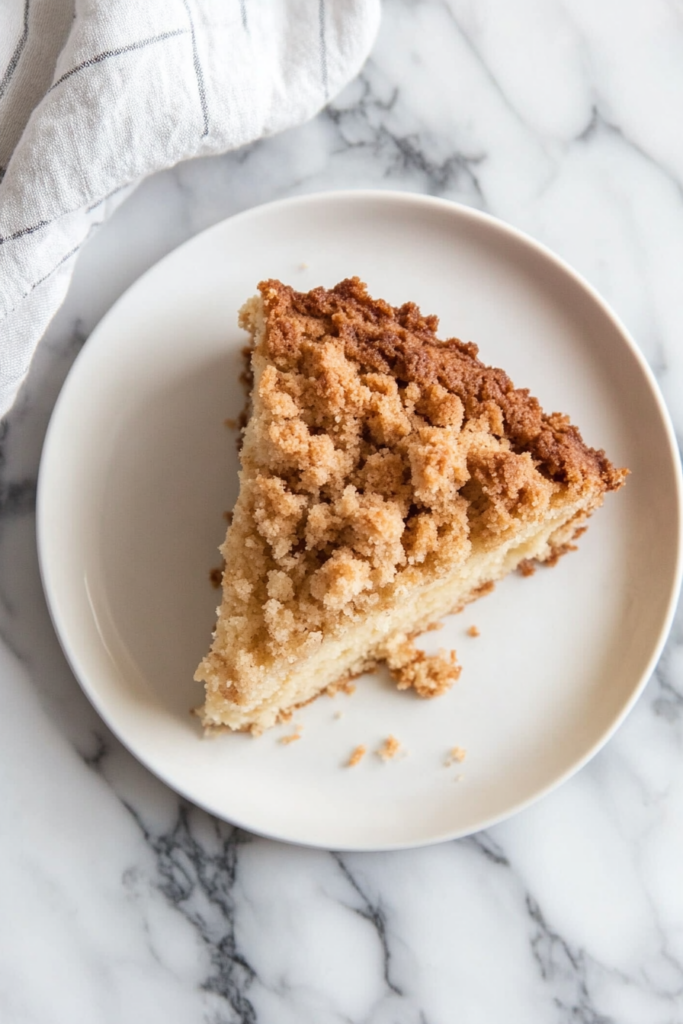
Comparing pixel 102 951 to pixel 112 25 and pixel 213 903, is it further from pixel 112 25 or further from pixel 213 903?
pixel 112 25

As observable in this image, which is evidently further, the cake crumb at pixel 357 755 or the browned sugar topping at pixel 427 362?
the cake crumb at pixel 357 755

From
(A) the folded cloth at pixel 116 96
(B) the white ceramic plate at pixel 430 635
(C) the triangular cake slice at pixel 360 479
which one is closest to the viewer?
(C) the triangular cake slice at pixel 360 479

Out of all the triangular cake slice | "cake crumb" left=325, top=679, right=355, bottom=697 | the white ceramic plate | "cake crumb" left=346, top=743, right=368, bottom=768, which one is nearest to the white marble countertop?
the white ceramic plate

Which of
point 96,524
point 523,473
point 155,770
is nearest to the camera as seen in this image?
point 523,473

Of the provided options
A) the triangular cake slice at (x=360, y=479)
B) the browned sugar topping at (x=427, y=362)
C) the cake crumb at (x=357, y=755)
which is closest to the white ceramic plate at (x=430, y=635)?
the cake crumb at (x=357, y=755)

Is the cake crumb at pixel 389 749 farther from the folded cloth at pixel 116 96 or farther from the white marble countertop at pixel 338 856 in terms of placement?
the folded cloth at pixel 116 96

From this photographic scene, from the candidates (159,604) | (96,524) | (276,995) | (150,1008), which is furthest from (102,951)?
(96,524)
